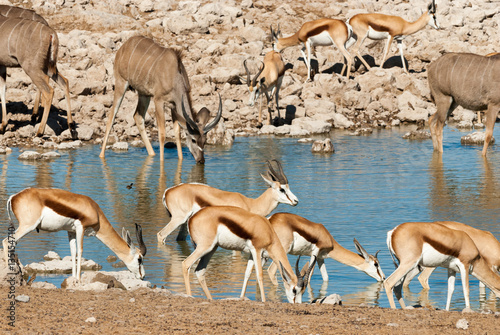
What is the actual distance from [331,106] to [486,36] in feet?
33.2

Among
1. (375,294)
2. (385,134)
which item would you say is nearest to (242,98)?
(385,134)

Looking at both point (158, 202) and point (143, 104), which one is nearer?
point (158, 202)

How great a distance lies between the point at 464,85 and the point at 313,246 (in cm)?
1004

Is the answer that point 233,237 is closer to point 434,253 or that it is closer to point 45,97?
point 434,253

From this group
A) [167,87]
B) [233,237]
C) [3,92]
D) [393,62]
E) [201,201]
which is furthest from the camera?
[393,62]

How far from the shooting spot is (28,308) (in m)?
6.07

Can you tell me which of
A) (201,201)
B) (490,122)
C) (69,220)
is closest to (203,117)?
(490,122)

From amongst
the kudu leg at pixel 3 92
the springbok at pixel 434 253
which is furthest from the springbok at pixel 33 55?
the springbok at pixel 434 253

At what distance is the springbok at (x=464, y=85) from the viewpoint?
17094 millimetres

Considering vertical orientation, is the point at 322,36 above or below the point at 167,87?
above

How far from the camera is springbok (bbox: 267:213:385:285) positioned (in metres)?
8.21

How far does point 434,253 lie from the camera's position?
7.43 m

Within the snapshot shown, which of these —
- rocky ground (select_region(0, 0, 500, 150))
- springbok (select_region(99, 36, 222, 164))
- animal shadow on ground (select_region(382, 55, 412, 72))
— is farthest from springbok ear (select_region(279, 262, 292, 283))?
animal shadow on ground (select_region(382, 55, 412, 72))

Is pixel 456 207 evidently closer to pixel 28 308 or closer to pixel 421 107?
pixel 28 308
